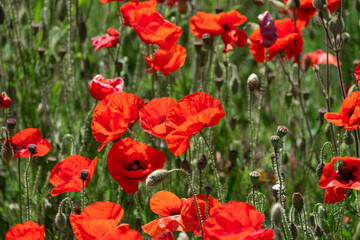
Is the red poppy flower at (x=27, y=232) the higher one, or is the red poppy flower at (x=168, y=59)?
the red poppy flower at (x=168, y=59)

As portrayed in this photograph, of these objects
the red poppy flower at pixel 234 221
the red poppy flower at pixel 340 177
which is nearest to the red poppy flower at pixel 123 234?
the red poppy flower at pixel 234 221

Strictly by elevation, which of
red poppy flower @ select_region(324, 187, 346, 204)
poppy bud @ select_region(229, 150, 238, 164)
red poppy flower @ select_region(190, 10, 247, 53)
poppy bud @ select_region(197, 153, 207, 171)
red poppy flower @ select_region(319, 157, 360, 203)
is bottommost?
poppy bud @ select_region(229, 150, 238, 164)

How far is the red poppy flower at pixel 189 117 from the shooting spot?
147 centimetres

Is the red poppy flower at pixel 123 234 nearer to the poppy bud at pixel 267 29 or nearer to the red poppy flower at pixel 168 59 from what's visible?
the red poppy flower at pixel 168 59

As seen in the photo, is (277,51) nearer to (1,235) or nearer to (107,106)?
(107,106)

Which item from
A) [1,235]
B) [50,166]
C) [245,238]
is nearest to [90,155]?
[50,166]

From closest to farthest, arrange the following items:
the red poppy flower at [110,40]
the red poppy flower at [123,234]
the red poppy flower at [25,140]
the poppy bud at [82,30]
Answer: the red poppy flower at [123,234] < the red poppy flower at [25,140] < the red poppy flower at [110,40] < the poppy bud at [82,30]

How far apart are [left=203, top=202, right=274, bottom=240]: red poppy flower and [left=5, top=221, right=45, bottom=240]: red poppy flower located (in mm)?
407

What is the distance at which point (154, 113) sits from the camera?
1.65 metres

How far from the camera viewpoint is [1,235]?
6.83ft

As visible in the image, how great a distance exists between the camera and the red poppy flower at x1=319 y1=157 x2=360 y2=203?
149cm

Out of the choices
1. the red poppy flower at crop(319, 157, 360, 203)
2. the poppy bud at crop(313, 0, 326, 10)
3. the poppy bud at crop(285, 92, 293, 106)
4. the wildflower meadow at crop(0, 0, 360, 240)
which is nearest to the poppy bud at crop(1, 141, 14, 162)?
the wildflower meadow at crop(0, 0, 360, 240)

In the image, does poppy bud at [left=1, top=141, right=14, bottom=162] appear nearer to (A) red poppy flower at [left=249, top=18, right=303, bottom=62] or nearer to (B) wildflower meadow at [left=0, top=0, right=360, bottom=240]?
(B) wildflower meadow at [left=0, top=0, right=360, bottom=240]

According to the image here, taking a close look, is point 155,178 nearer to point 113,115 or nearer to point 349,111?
point 113,115
